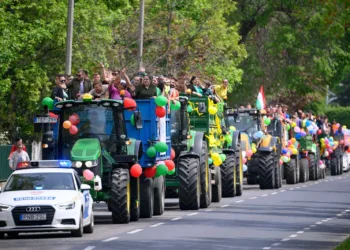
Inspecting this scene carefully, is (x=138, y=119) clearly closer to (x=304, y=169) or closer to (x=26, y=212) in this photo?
(x=26, y=212)

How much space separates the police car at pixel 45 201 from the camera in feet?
78.5

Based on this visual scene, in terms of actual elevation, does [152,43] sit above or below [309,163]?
above

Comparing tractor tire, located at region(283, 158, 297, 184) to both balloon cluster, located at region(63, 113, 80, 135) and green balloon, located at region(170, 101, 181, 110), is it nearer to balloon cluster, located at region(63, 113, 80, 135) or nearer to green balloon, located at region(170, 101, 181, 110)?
green balloon, located at region(170, 101, 181, 110)

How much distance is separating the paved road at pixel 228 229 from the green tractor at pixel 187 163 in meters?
0.45

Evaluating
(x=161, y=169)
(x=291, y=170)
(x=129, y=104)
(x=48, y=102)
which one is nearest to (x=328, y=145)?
(x=291, y=170)

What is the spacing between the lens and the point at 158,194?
30.8m

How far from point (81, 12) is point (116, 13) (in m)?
6.12

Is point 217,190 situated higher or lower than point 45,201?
higher

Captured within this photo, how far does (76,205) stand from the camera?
24109 millimetres

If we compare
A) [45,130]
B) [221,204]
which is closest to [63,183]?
[45,130]

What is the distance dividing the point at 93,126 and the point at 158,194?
303 cm

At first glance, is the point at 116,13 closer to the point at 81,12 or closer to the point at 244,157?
the point at 81,12

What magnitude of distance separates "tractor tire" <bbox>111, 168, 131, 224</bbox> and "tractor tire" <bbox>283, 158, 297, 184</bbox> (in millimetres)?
23276

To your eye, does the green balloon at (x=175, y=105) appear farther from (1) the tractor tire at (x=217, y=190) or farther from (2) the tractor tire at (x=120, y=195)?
(1) the tractor tire at (x=217, y=190)
